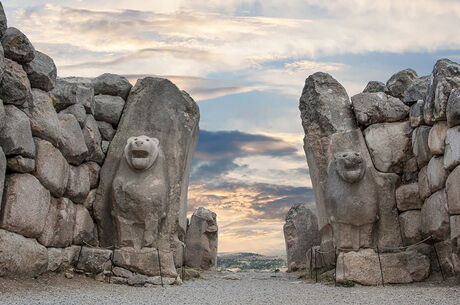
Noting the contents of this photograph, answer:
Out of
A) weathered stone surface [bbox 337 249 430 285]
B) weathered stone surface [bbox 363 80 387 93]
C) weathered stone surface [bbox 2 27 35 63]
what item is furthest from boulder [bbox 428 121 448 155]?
weathered stone surface [bbox 2 27 35 63]

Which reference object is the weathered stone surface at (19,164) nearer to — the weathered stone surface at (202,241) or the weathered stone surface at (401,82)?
the weathered stone surface at (401,82)

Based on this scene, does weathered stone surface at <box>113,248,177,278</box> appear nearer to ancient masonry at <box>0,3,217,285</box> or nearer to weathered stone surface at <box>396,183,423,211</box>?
ancient masonry at <box>0,3,217,285</box>

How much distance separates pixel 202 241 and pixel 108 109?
615 cm

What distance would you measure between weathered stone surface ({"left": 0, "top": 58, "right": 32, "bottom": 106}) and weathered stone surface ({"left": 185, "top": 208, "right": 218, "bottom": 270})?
892 cm

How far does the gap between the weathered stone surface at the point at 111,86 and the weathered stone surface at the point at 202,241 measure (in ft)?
19.3

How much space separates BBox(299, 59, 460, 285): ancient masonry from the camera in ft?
38.0

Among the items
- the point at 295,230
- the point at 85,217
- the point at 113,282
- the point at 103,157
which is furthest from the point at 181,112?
the point at 295,230

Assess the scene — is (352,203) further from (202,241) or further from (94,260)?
(202,241)

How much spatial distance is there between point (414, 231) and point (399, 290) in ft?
A: 5.77

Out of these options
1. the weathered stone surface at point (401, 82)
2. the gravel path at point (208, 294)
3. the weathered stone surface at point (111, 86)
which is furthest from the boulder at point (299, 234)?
the weathered stone surface at point (111, 86)

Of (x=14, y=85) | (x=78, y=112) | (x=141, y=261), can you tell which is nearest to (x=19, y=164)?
(x=14, y=85)

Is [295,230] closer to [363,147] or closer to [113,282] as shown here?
[363,147]

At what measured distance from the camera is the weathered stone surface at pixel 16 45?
10102mm

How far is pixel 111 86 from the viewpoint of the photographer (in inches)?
538
